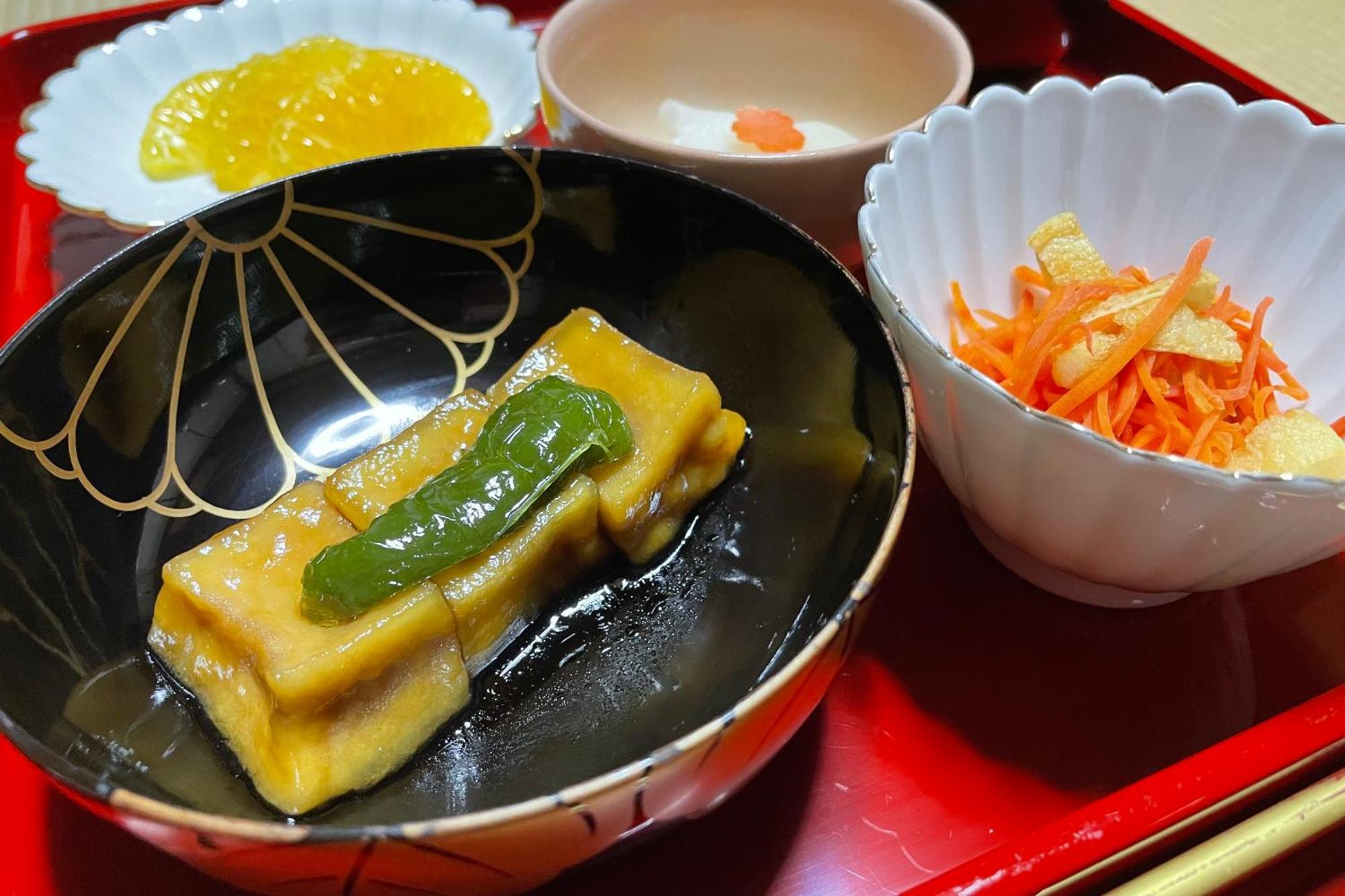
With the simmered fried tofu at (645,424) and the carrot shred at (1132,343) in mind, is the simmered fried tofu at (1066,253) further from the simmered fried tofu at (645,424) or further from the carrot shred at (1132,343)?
the simmered fried tofu at (645,424)

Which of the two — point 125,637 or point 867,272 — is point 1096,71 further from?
point 125,637

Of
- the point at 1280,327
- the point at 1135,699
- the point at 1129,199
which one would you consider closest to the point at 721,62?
the point at 1129,199

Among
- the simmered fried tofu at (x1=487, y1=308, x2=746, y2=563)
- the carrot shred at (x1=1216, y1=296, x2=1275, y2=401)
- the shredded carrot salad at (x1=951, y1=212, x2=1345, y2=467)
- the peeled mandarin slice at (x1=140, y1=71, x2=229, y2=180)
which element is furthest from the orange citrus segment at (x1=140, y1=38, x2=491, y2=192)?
the carrot shred at (x1=1216, y1=296, x2=1275, y2=401)

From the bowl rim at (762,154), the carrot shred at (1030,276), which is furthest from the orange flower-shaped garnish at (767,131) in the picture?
the carrot shred at (1030,276)

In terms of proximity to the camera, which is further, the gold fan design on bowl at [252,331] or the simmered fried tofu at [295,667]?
the gold fan design on bowl at [252,331]

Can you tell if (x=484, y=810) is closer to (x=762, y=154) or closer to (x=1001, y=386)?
(x=1001, y=386)

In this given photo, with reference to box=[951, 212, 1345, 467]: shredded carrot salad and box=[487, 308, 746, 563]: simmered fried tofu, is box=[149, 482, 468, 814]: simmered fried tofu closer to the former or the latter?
box=[487, 308, 746, 563]: simmered fried tofu

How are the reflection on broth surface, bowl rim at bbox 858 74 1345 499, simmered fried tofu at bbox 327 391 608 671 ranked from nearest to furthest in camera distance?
bowl rim at bbox 858 74 1345 499 → the reflection on broth surface → simmered fried tofu at bbox 327 391 608 671

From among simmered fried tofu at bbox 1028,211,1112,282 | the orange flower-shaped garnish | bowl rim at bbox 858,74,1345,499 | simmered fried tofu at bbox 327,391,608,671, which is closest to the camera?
bowl rim at bbox 858,74,1345,499
